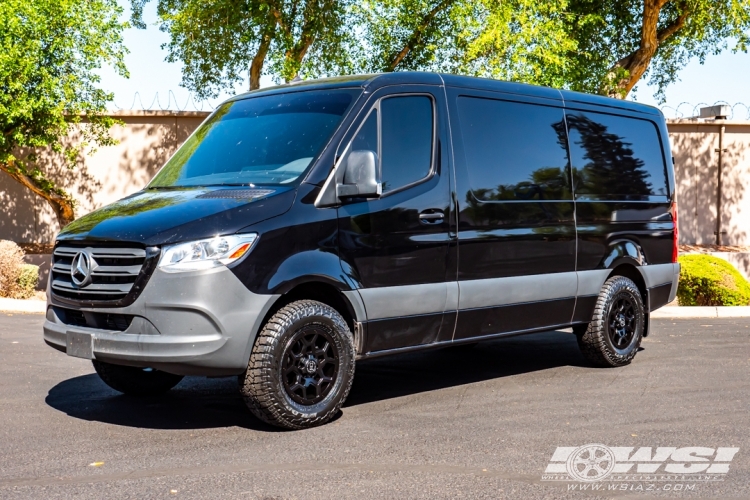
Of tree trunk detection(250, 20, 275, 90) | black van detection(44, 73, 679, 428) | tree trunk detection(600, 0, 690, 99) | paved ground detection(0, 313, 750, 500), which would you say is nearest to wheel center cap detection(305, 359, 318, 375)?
black van detection(44, 73, 679, 428)

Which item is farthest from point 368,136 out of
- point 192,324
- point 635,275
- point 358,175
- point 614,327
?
point 635,275

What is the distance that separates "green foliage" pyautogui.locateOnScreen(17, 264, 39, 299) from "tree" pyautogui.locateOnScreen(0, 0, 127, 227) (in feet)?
7.41

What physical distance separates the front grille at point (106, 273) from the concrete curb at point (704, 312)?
8.90 m

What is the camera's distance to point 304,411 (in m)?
6.00

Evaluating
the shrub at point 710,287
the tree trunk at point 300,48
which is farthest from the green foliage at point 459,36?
the shrub at point 710,287

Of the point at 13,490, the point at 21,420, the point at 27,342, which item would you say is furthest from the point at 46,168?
the point at 13,490

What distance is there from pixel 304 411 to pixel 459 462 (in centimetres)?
120

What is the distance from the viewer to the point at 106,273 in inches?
229

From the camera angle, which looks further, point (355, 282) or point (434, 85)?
point (434, 85)

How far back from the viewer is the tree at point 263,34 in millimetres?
17438

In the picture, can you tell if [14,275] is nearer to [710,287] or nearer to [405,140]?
[405,140]

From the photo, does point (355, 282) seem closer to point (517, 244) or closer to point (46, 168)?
point (517, 244)

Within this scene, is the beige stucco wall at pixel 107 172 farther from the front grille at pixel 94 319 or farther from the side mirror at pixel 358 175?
the side mirror at pixel 358 175

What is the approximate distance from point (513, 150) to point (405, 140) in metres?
1.21
